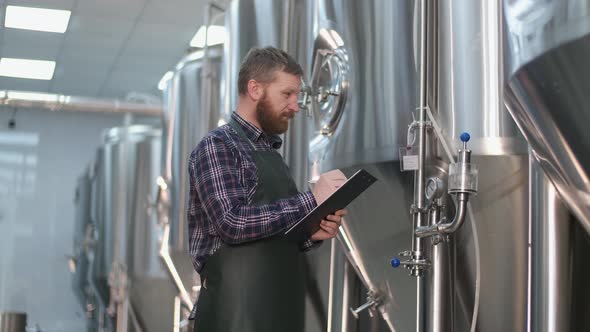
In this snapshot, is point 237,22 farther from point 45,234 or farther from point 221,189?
point 45,234

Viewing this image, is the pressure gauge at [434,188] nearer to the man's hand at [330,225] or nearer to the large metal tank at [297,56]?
the man's hand at [330,225]

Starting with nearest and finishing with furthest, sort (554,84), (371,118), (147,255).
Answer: (554,84) → (371,118) → (147,255)

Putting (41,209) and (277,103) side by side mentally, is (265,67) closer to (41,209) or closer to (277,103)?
(277,103)

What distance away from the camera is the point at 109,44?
24.9 feet

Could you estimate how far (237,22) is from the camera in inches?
161

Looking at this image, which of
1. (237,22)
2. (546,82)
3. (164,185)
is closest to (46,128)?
(164,185)

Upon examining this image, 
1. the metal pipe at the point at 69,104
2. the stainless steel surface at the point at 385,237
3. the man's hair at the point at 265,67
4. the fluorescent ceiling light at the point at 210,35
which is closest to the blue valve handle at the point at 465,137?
the stainless steel surface at the point at 385,237

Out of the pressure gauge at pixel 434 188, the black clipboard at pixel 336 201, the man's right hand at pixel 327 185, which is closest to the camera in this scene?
the black clipboard at pixel 336 201

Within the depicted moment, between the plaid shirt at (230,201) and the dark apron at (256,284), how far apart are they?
4cm

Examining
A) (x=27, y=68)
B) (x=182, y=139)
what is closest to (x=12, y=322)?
(x=182, y=139)

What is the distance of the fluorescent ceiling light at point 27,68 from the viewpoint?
8.19m

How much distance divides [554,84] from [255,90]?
0.83 meters

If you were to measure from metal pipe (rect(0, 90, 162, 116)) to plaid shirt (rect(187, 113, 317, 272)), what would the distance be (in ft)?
12.4

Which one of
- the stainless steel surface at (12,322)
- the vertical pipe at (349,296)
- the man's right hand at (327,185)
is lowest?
the stainless steel surface at (12,322)
